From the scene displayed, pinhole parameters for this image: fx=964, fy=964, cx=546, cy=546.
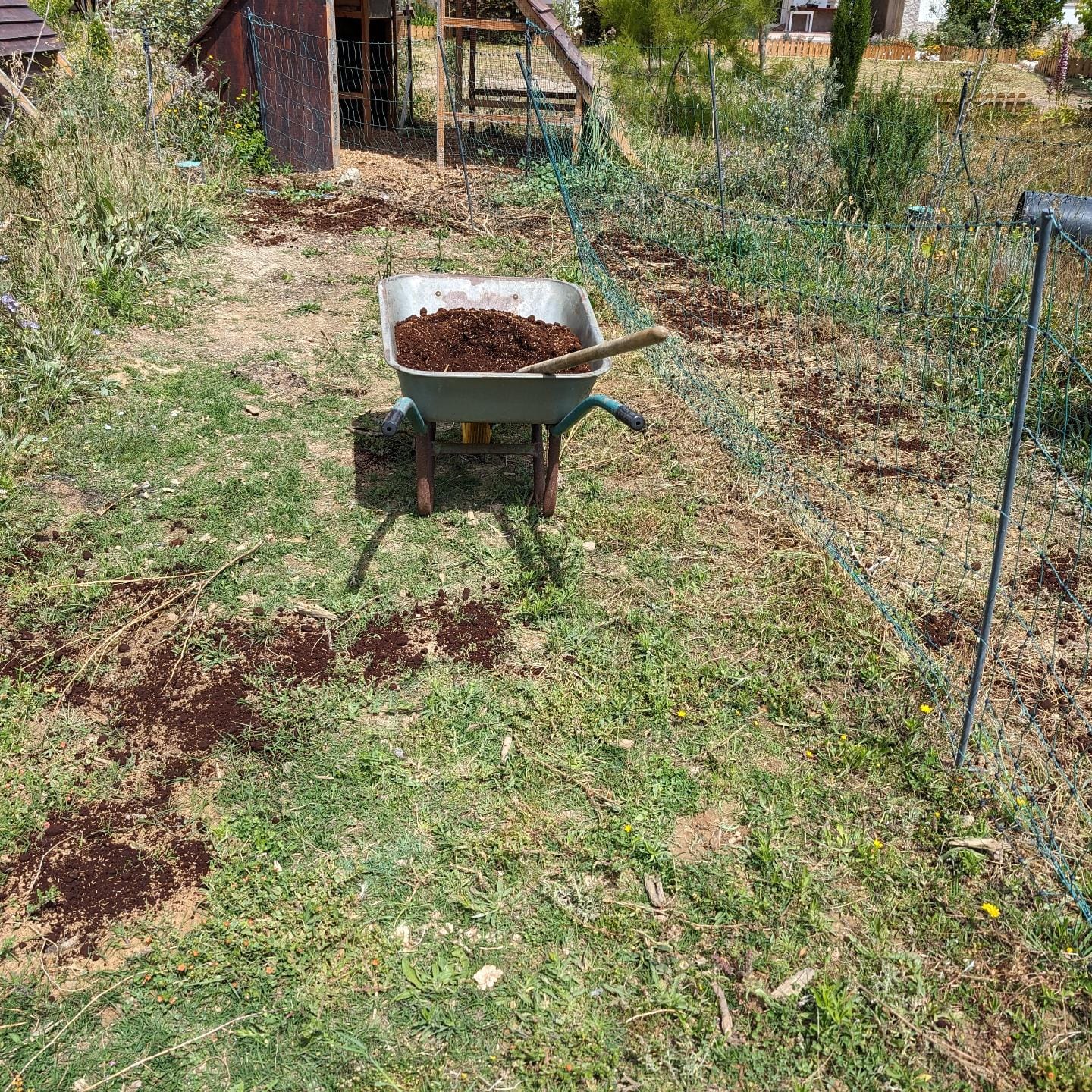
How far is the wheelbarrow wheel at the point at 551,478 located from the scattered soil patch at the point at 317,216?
15.9 feet

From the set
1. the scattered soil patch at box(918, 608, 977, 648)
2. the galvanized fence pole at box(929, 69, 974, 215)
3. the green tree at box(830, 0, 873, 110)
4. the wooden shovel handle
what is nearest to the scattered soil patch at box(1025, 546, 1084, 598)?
the scattered soil patch at box(918, 608, 977, 648)

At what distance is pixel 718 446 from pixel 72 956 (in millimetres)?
3776

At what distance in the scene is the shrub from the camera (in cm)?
871

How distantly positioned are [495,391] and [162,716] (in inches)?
69.0

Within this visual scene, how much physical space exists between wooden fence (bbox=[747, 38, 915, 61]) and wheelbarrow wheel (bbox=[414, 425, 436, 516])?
27.9 metres

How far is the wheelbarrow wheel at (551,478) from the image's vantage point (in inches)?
168

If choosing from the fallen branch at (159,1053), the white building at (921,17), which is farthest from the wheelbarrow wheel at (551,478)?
the white building at (921,17)

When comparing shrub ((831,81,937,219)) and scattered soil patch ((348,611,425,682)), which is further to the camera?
shrub ((831,81,937,219))

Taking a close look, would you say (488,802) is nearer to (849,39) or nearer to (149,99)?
(149,99)

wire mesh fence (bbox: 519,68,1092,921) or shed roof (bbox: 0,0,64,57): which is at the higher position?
shed roof (bbox: 0,0,64,57)

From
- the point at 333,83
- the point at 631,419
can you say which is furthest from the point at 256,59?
the point at 631,419

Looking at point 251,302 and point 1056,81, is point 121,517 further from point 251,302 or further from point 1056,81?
point 1056,81

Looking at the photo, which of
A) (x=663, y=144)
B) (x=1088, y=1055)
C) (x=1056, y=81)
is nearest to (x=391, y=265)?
(x=663, y=144)

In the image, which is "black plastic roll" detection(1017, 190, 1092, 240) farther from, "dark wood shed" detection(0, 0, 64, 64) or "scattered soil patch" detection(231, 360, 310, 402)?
"dark wood shed" detection(0, 0, 64, 64)
